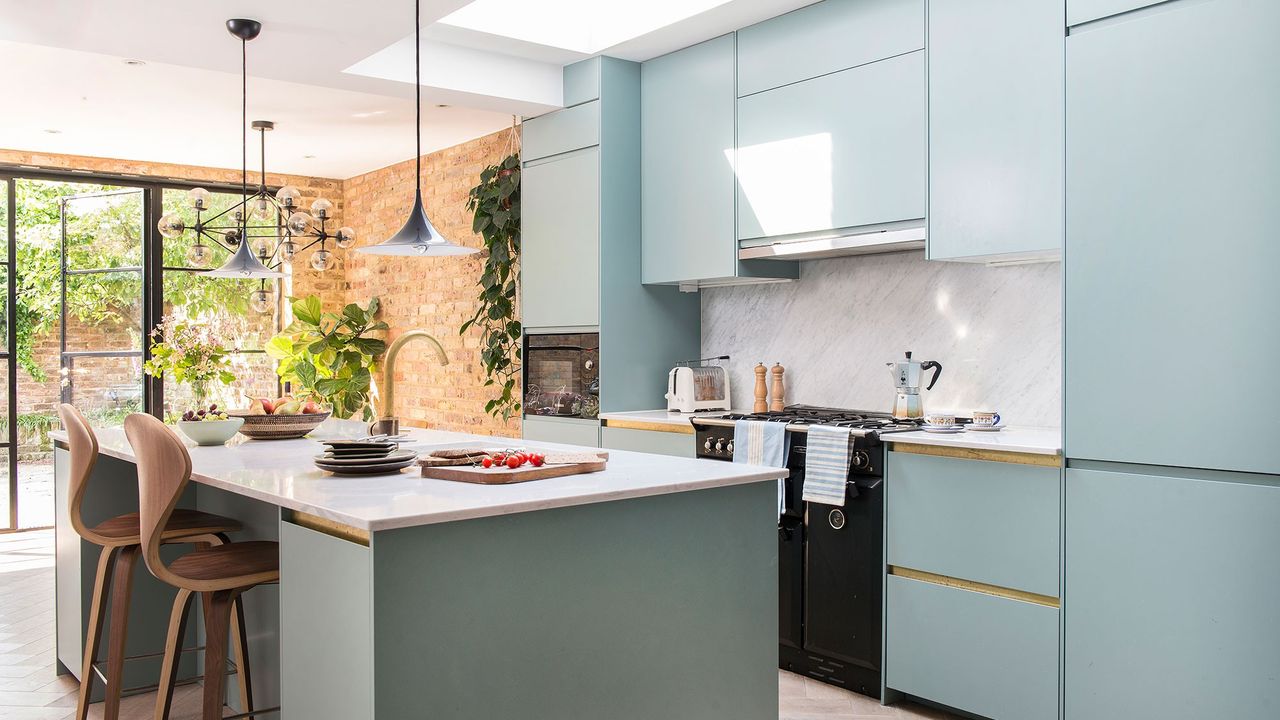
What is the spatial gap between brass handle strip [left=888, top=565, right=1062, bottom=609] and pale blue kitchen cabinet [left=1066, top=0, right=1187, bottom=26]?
68.4 inches

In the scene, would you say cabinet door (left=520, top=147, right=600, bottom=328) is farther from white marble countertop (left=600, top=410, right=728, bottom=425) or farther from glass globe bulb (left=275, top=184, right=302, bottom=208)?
glass globe bulb (left=275, top=184, right=302, bottom=208)

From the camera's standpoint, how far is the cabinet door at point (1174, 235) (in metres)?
2.66

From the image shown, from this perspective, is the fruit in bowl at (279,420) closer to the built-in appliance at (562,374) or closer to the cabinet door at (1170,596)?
the built-in appliance at (562,374)

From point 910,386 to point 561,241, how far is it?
6.15ft

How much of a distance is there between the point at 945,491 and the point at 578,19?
9.00 feet

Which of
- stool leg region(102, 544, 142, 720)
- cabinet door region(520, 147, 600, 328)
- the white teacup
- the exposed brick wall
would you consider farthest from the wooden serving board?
the exposed brick wall

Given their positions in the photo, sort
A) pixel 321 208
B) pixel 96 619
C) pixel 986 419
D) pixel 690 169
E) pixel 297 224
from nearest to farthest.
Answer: pixel 96 619 < pixel 986 419 < pixel 690 169 < pixel 297 224 < pixel 321 208

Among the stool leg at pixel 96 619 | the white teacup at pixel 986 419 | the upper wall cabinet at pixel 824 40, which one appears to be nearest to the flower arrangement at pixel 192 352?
the stool leg at pixel 96 619

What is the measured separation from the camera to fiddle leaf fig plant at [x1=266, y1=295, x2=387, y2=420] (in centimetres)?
738

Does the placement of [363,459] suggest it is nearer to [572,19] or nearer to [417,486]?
[417,486]

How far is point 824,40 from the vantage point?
397 cm

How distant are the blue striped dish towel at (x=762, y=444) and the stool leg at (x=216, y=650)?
1980mm

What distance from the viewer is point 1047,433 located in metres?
3.49

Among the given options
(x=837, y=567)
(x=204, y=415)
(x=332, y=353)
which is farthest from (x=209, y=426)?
(x=332, y=353)
